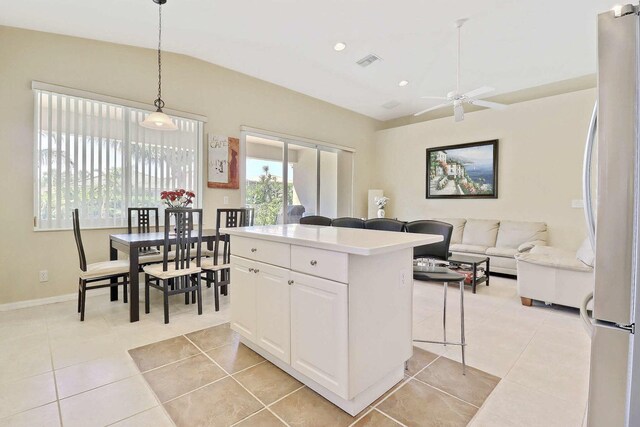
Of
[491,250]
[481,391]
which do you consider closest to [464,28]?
[491,250]

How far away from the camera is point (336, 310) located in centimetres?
157

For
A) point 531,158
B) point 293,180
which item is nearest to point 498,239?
point 531,158

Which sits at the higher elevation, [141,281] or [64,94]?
[64,94]

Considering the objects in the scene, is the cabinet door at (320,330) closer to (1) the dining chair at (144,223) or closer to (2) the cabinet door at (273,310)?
(2) the cabinet door at (273,310)

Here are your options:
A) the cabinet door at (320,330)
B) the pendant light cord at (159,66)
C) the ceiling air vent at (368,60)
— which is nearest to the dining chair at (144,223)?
the pendant light cord at (159,66)

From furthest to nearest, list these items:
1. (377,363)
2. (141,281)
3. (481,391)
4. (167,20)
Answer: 1. (141,281)
2. (167,20)
3. (481,391)
4. (377,363)

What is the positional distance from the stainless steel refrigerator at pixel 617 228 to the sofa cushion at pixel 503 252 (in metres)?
4.15

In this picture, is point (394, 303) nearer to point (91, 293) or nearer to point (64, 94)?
point (91, 293)

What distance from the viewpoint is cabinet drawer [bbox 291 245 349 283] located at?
1535 mm

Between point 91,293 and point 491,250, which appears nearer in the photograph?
point 91,293

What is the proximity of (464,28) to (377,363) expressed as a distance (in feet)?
13.3

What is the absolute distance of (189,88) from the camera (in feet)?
14.3

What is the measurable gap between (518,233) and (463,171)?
1559 mm

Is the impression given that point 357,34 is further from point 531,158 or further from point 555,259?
point 531,158
